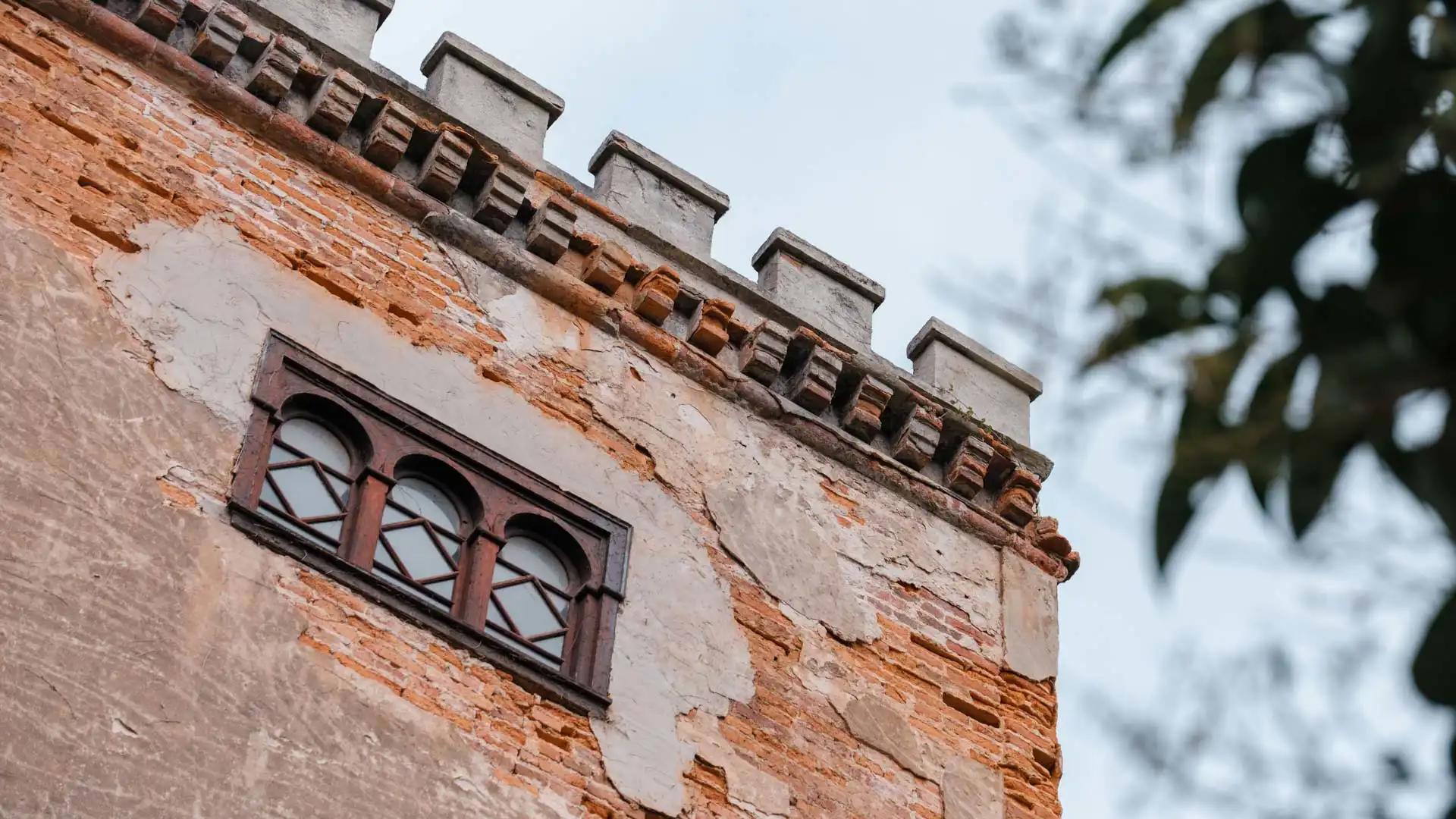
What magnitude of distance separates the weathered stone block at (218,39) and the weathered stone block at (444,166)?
2.52 ft

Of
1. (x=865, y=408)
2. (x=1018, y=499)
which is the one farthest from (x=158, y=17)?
(x=1018, y=499)

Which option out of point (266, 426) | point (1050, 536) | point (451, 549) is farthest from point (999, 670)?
point (266, 426)

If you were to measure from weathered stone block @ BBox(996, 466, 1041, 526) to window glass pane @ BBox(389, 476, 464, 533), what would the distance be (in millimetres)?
2514

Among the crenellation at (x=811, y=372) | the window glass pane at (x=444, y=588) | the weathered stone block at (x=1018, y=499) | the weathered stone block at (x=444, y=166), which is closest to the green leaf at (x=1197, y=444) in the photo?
the window glass pane at (x=444, y=588)

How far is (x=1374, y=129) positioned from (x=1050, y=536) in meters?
6.36

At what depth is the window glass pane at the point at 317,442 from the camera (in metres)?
7.16

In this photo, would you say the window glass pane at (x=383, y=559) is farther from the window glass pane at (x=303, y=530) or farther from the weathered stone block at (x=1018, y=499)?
the weathered stone block at (x=1018, y=499)

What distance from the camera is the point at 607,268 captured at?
8.39 meters

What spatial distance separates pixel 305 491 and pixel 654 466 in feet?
4.72

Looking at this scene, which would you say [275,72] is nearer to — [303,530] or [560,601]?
[303,530]

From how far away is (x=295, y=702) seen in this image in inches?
251

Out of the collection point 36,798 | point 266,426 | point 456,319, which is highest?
point 456,319

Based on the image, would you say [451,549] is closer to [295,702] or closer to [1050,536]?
[295,702]

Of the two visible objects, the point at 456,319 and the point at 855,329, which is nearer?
the point at 456,319
